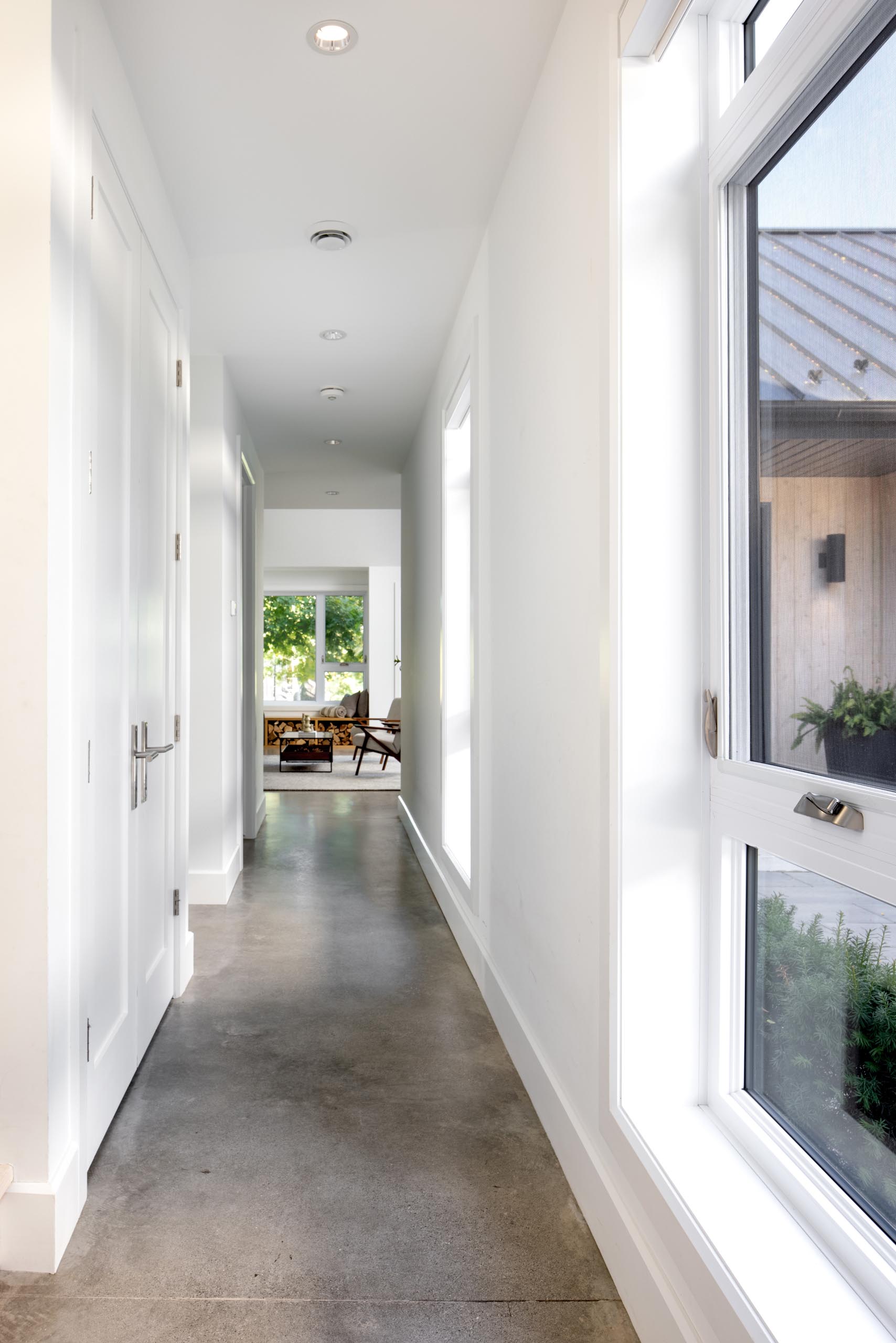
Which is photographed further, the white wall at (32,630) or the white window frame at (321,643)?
the white window frame at (321,643)

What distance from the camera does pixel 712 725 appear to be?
5.17 feet

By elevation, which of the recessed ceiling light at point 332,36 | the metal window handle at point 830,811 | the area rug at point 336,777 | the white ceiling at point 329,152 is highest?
the white ceiling at point 329,152

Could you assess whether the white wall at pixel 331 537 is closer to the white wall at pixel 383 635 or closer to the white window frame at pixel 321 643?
the white wall at pixel 383 635

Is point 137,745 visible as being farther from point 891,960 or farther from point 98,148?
point 891,960

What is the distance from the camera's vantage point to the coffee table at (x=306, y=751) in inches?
404

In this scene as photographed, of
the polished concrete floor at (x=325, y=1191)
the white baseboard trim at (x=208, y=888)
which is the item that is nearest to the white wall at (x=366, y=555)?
the white baseboard trim at (x=208, y=888)

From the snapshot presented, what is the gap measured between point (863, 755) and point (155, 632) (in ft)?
6.71

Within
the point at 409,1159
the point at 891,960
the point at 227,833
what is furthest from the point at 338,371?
Result: the point at 891,960

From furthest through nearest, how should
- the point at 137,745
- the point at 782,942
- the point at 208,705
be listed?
the point at 208,705
the point at 137,745
the point at 782,942

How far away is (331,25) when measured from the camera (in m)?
2.08

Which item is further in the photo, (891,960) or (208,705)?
(208,705)

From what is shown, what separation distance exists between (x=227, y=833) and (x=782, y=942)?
11.5 feet

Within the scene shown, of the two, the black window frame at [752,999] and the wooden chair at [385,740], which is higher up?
the black window frame at [752,999]

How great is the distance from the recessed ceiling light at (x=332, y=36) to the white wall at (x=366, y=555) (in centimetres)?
833
